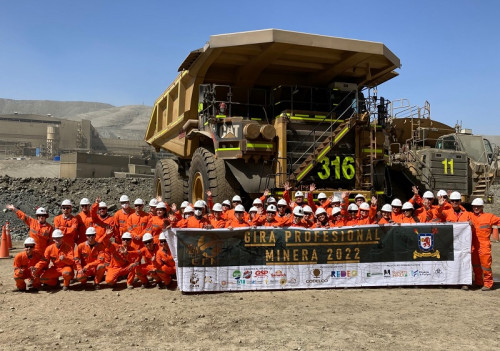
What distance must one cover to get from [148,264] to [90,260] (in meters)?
0.85

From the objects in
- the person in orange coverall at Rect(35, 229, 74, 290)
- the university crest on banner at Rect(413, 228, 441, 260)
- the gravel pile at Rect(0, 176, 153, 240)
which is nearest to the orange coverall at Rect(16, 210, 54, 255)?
the person in orange coverall at Rect(35, 229, 74, 290)

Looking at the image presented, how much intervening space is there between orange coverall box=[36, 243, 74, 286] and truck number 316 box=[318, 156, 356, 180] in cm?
469

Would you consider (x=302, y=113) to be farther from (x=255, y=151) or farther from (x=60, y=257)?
(x=60, y=257)

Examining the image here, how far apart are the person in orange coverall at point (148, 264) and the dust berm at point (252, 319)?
0.22 meters

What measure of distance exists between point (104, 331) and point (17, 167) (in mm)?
39656

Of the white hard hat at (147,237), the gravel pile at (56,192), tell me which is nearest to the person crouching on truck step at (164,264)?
the white hard hat at (147,237)

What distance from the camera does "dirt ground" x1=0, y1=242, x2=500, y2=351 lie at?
4.00m

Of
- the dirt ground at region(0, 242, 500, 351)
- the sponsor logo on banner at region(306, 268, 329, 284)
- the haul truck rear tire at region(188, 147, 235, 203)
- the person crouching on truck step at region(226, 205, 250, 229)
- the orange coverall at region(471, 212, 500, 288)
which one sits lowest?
the dirt ground at region(0, 242, 500, 351)

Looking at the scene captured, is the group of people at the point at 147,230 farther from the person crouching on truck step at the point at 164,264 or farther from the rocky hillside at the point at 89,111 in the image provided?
the rocky hillside at the point at 89,111

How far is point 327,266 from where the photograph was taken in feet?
20.4

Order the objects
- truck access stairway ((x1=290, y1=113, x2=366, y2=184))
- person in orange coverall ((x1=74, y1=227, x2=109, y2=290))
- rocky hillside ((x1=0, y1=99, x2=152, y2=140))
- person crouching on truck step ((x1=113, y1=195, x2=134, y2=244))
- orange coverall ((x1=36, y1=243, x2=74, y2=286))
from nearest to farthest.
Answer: orange coverall ((x1=36, y1=243, x2=74, y2=286)) → person in orange coverall ((x1=74, y1=227, x2=109, y2=290)) → person crouching on truck step ((x1=113, y1=195, x2=134, y2=244)) → truck access stairway ((x1=290, y1=113, x2=366, y2=184)) → rocky hillside ((x1=0, y1=99, x2=152, y2=140))

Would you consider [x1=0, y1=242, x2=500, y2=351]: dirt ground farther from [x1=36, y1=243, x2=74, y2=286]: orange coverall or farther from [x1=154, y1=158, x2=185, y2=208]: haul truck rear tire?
[x1=154, y1=158, x2=185, y2=208]: haul truck rear tire

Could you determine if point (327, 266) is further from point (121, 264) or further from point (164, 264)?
point (121, 264)

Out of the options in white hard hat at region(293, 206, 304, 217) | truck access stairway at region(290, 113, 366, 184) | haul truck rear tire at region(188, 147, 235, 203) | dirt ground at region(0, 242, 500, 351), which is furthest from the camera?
haul truck rear tire at region(188, 147, 235, 203)
